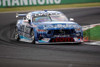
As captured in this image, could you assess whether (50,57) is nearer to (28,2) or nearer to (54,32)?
(54,32)

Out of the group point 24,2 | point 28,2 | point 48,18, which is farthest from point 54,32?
point 28,2

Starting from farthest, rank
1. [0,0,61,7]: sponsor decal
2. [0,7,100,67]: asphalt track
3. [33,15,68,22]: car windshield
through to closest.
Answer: [0,0,61,7]: sponsor decal
[33,15,68,22]: car windshield
[0,7,100,67]: asphalt track

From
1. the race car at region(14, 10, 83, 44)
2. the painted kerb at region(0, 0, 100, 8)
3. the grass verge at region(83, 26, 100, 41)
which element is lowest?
the painted kerb at region(0, 0, 100, 8)

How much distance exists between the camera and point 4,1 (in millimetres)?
30828

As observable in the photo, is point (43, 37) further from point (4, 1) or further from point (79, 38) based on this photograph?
point (4, 1)

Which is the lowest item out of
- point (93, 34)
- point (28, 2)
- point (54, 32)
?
point (28, 2)

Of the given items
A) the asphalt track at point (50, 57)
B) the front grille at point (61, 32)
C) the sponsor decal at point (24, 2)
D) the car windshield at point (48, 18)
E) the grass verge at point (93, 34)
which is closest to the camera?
the asphalt track at point (50, 57)

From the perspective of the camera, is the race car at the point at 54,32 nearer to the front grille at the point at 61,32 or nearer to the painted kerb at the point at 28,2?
the front grille at the point at 61,32

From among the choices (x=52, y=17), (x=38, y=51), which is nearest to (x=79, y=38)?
(x=52, y=17)

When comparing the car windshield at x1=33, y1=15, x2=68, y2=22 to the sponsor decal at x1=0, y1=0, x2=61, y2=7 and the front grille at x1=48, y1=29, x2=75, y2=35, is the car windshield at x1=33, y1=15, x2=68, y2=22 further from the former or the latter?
the sponsor decal at x1=0, y1=0, x2=61, y2=7

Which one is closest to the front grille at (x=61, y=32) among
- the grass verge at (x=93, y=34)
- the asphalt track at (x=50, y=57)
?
the asphalt track at (x=50, y=57)

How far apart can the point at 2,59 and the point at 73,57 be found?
1.82m

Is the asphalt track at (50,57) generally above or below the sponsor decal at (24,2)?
above

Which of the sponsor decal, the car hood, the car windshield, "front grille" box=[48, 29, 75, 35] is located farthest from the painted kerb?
"front grille" box=[48, 29, 75, 35]
